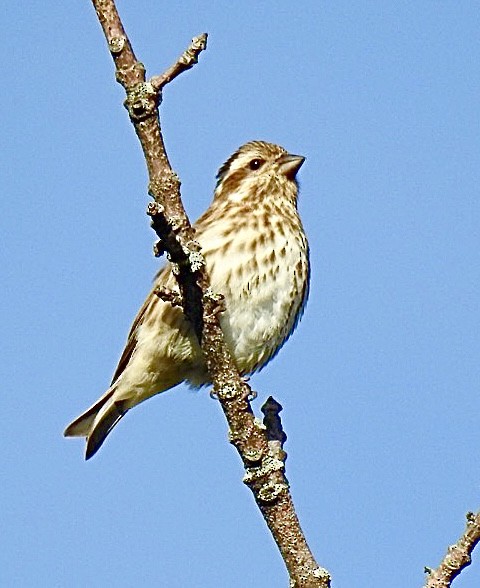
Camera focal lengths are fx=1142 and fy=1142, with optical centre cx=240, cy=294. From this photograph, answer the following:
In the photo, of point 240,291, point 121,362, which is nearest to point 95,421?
point 121,362

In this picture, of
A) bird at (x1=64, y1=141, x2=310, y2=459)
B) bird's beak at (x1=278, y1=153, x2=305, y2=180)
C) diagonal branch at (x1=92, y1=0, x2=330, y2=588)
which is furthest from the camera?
bird's beak at (x1=278, y1=153, x2=305, y2=180)

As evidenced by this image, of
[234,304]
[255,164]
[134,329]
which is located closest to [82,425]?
[134,329]

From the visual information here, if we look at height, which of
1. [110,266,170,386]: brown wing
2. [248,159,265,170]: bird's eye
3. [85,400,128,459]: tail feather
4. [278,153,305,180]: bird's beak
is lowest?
[85,400,128,459]: tail feather

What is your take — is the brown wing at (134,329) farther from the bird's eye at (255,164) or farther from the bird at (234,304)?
the bird's eye at (255,164)

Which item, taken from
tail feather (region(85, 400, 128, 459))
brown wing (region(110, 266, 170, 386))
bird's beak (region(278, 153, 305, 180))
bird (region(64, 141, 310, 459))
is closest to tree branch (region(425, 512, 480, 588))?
bird (region(64, 141, 310, 459))

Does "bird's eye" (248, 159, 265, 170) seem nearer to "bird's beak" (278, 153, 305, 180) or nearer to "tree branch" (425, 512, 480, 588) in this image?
"bird's beak" (278, 153, 305, 180)

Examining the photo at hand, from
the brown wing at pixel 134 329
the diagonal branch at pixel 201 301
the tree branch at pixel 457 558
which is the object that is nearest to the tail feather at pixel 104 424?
the brown wing at pixel 134 329

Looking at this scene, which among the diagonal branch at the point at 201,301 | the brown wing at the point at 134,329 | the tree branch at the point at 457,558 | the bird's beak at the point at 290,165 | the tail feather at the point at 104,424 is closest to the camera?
the tree branch at the point at 457,558

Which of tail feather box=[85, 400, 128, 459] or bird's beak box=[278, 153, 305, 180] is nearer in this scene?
tail feather box=[85, 400, 128, 459]
